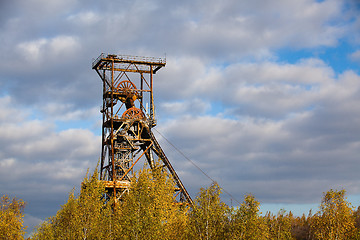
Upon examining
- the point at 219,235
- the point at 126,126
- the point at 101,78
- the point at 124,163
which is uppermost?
the point at 101,78

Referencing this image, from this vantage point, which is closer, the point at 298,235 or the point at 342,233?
the point at 342,233

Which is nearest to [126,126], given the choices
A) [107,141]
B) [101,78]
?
[107,141]

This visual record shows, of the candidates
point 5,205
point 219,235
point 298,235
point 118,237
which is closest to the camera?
point 219,235

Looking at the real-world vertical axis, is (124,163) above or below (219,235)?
above

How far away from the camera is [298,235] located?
348 ft

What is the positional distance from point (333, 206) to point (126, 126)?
146ft

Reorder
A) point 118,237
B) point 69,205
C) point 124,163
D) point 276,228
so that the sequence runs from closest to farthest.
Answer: point 118,237 < point 69,205 < point 276,228 < point 124,163

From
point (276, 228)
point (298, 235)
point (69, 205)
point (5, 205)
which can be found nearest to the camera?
point (69, 205)

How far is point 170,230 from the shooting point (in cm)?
5234

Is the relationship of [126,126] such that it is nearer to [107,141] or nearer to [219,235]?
[107,141]

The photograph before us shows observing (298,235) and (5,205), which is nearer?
(5,205)

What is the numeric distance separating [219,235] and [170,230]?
10.8 m

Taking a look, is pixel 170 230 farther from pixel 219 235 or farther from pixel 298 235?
pixel 298 235

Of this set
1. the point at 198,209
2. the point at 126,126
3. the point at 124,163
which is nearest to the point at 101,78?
the point at 126,126
